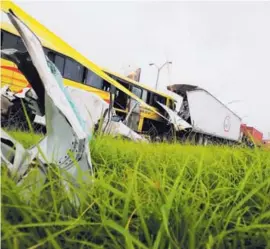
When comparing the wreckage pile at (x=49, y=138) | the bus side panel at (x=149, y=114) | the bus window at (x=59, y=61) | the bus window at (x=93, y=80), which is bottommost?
the bus side panel at (x=149, y=114)

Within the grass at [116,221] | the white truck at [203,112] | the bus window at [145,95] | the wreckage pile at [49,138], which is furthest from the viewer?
the white truck at [203,112]

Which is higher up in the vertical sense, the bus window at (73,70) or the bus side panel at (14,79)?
the bus window at (73,70)

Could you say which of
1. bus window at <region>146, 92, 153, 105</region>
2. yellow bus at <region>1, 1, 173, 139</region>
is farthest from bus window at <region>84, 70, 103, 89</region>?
bus window at <region>146, 92, 153, 105</region>

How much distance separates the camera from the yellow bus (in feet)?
22.0

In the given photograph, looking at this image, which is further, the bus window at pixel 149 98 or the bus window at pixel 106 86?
the bus window at pixel 149 98

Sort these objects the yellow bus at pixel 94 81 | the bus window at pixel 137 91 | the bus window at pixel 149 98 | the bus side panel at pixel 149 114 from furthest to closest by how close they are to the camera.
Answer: the bus window at pixel 149 98
the bus window at pixel 137 91
the bus side panel at pixel 149 114
the yellow bus at pixel 94 81

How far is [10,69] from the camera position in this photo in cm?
655

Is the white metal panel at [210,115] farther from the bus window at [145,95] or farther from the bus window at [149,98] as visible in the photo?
the bus window at [145,95]

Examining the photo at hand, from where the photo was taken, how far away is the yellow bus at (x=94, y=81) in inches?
265

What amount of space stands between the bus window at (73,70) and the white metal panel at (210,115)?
5.46 meters

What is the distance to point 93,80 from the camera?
10109mm

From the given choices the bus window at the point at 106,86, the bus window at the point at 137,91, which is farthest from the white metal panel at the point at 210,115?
the bus window at the point at 106,86

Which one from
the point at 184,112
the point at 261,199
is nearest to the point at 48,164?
the point at 261,199

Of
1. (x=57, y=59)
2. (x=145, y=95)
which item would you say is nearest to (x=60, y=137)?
(x=57, y=59)
